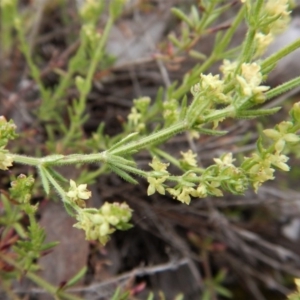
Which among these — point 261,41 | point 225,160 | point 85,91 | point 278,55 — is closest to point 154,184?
point 225,160

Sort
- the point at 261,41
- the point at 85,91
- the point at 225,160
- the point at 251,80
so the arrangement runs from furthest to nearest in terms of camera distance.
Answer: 1. the point at 85,91
2. the point at 261,41
3. the point at 225,160
4. the point at 251,80

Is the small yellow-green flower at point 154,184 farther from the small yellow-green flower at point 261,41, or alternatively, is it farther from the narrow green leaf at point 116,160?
the small yellow-green flower at point 261,41

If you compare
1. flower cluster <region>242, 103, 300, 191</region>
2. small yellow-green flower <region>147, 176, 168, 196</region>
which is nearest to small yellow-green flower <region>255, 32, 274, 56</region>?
flower cluster <region>242, 103, 300, 191</region>

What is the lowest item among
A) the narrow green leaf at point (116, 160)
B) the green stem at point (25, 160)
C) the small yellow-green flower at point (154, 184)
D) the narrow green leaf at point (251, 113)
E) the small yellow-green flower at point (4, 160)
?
the small yellow-green flower at point (154, 184)

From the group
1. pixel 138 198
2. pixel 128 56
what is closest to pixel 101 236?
pixel 138 198

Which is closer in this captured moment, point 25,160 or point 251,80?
point 251,80

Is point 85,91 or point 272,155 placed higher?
point 85,91

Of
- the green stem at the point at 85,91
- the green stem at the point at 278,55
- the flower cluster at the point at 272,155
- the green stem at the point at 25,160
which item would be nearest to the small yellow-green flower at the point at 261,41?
the green stem at the point at 278,55

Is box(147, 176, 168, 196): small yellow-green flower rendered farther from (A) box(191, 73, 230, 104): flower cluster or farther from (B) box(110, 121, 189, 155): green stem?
(A) box(191, 73, 230, 104): flower cluster

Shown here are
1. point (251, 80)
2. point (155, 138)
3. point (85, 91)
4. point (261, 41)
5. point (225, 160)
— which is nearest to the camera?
point (251, 80)

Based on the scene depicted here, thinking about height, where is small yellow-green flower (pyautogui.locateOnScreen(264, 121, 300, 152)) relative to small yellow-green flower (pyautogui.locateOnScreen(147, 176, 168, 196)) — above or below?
below

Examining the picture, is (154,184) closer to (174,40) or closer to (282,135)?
(282,135)

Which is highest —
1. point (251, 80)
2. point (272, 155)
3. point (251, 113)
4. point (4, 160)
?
point (4, 160)
